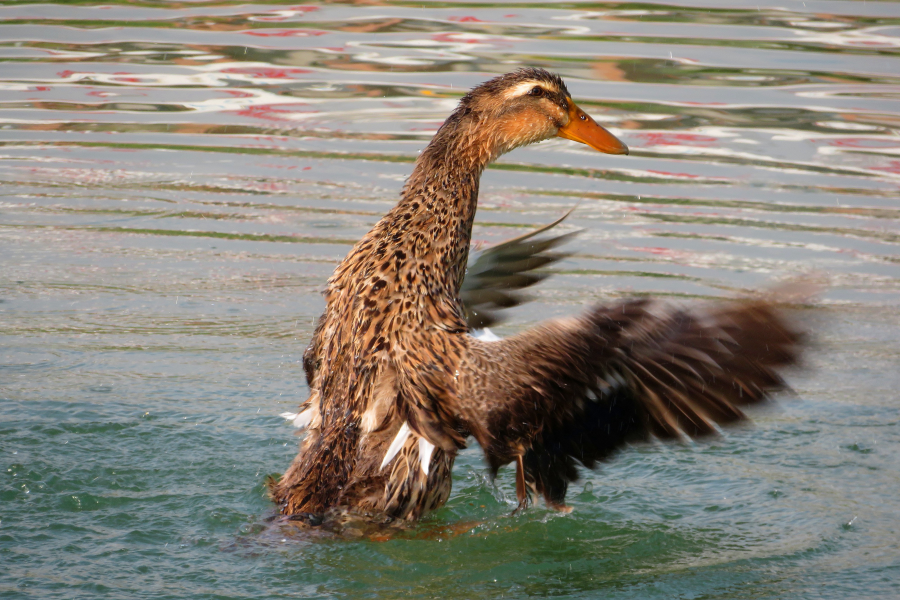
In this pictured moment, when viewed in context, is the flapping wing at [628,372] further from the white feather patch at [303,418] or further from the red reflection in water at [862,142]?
the red reflection in water at [862,142]

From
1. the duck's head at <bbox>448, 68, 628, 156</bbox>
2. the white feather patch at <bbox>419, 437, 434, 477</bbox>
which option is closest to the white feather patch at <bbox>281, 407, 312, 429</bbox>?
the white feather patch at <bbox>419, 437, 434, 477</bbox>

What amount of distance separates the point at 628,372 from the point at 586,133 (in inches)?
66.2

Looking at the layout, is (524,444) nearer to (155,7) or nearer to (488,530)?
(488,530)

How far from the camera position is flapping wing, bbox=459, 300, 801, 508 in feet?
13.9

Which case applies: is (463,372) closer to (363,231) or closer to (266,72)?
(363,231)

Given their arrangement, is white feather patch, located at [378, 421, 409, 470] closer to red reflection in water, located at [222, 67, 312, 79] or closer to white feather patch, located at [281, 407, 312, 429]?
white feather patch, located at [281, 407, 312, 429]

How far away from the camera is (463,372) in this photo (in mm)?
4445

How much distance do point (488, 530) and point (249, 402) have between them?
1.78m

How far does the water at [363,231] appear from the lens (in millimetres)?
4680

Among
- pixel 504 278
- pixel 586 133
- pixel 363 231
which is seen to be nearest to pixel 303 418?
pixel 504 278

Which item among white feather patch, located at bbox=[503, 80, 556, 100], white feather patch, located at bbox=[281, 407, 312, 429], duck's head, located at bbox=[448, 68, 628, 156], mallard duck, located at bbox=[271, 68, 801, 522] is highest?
white feather patch, located at bbox=[503, 80, 556, 100]

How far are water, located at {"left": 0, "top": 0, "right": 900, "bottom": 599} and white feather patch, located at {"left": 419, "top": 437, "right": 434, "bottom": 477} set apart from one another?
0.39 meters

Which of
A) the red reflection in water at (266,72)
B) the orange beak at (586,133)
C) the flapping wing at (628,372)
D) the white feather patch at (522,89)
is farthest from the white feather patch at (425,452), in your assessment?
the red reflection in water at (266,72)

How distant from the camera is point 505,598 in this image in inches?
172
